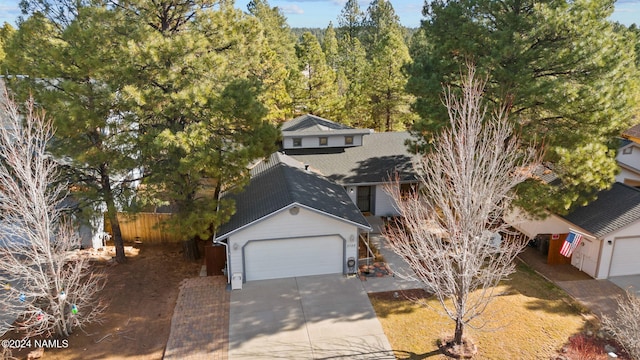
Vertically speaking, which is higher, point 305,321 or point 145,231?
→ point 145,231

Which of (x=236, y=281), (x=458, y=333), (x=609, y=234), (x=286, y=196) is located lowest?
(x=458, y=333)

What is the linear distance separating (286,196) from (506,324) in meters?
8.83

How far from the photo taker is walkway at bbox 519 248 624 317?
47.6 feet

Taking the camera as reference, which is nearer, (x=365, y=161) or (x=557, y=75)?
(x=557, y=75)

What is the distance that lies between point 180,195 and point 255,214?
284cm

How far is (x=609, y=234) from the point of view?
15766 millimetres

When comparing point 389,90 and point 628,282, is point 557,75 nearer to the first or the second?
point 628,282

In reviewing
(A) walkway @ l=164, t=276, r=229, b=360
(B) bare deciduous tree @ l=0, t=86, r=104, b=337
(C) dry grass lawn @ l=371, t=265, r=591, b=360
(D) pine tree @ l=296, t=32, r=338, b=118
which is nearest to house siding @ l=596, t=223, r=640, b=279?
(C) dry grass lawn @ l=371, t=265, r=591, b=360

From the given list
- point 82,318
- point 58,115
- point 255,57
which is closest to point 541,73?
point 255,57

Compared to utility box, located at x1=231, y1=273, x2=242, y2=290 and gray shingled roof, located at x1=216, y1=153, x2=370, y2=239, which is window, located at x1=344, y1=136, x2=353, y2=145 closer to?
gray shingled roof, located at x1=216, y1=153, x2=370, y2=239

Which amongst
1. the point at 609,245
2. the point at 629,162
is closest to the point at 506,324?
the point at 609,245

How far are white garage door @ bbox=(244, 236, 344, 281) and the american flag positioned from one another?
887cm

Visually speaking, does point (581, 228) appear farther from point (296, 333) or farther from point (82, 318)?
point (82, 318)

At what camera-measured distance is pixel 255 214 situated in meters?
15.9
